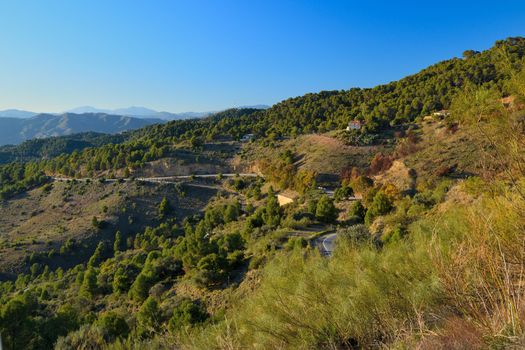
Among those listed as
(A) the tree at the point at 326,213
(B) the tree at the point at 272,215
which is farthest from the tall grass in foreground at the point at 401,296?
(B) the tree at the point at 272,215

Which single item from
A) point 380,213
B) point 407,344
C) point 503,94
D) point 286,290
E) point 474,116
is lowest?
point 380,213

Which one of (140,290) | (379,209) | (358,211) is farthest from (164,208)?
(379,209)

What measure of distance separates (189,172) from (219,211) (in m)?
22.0

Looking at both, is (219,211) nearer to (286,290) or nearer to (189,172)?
(189,172)

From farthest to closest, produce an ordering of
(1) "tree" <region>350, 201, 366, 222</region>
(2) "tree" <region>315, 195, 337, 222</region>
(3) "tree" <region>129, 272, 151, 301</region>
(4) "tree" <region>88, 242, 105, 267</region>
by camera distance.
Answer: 1. (4) "tree" <region>88, 242, 105, 267</region>
2. (2) "tree" <region>315, 195, 337, 222</region>
3. (1) "tree" <region>350, 201, 366, 222</region>
4. (3) "tree" <region>129, 272, 151, 301</region>

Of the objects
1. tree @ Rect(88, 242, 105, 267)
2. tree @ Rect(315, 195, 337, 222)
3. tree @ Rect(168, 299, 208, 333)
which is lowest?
tree @ Rect(88, 242, 105, 267)

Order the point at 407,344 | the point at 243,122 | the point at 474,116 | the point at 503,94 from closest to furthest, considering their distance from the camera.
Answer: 1. the point at 407,344
2. the point at 474,116
3. the point at 503,94
4. the point at 243,122

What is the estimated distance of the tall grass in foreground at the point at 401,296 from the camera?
10.5 feet

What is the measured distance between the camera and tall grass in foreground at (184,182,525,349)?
319 cm

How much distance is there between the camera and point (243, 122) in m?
83.1

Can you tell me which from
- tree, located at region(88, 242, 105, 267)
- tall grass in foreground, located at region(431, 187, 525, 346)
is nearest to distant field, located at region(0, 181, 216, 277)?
tree, located at region(88, 242, 105, 267)

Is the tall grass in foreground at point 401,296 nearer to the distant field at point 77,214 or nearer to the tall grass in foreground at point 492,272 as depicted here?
the tall grass in foreground at point 492,272

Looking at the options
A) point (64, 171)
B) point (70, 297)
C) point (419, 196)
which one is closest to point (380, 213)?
point (419, 196)

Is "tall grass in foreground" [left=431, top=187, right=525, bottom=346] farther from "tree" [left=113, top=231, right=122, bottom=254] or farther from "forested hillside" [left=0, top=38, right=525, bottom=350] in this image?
"tree" [left=113, top=231, right=122, bottom=254]
